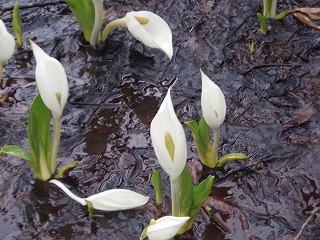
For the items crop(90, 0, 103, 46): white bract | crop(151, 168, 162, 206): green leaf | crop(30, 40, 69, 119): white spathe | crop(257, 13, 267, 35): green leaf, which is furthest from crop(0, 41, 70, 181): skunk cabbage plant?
crop(257, 13, 267, 35): green leaf

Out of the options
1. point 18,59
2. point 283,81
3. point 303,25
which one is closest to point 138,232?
Result: point 283,81

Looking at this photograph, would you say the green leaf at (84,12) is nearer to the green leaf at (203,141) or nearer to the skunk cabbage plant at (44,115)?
the skunk cabbage plant at (44,115)

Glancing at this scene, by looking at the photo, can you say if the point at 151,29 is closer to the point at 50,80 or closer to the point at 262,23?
the point at 262,23

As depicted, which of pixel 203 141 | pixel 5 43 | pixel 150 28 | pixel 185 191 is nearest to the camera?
pixel 185 191

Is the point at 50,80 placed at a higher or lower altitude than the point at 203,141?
higher

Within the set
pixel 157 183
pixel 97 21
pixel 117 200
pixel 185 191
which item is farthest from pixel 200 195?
pixel 97 21

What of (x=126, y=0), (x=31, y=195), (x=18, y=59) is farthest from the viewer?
(x=126, y=0)

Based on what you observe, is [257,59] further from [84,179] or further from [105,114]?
[84,179]
